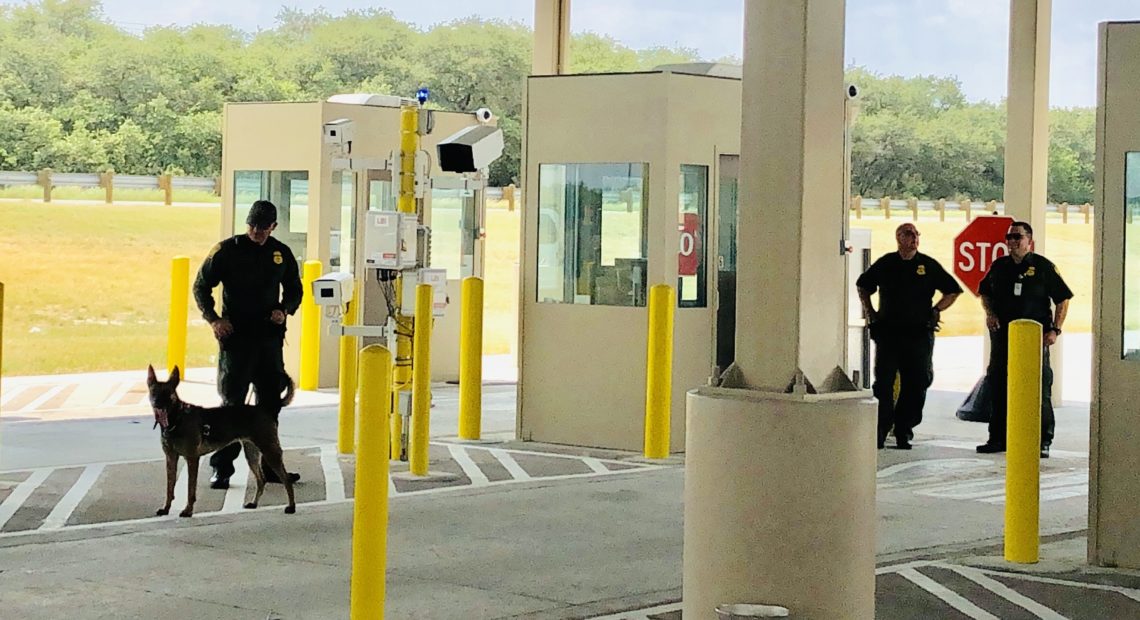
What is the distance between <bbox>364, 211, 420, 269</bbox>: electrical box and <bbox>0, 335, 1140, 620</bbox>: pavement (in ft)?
4.59

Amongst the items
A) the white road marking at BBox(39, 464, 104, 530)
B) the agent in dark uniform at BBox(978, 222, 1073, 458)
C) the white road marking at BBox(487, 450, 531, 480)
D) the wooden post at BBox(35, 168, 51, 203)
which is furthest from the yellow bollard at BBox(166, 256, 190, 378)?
the wooden post at BBox(35, 168, 51, 203)

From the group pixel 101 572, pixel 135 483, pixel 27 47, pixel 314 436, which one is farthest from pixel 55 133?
pixel 101 572

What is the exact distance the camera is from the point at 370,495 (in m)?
6.01

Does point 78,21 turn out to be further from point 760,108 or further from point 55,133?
point 760,108

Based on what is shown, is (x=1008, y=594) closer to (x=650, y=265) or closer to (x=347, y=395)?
(x=650, y=265)

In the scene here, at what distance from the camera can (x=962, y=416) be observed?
15.6 m

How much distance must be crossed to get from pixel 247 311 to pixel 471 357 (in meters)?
2.68

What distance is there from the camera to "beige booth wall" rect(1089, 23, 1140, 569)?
8023mm

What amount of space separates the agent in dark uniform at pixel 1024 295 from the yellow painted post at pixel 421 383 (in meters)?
4.50

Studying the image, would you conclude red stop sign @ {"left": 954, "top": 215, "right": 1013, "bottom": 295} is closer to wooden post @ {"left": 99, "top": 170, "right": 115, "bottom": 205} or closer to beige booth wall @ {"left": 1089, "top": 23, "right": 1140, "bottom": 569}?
beige booth wall @ {"left": 1089, "top": 23, "right": 1140, "bottom": 569}

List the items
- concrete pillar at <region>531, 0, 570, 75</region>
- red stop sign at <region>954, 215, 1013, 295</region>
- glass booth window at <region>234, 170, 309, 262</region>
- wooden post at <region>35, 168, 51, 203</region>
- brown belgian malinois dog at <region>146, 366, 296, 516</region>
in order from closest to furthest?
brown belgian malinois dog at <region>146, 366, 296, 516</region> < red stop sign at <region>954, 215, 1013, 295</region> < glass booth window at <region>234, 170, 309, 262</region> < concrete pillar at <region>531, 0, 570, 75</region> < wooden post at <region>35, 168, 51, 203</region>

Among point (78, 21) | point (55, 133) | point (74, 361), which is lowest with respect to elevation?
point (74, 361)

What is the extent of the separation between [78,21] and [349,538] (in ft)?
103

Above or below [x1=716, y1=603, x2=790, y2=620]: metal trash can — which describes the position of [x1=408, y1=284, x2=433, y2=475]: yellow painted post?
above
